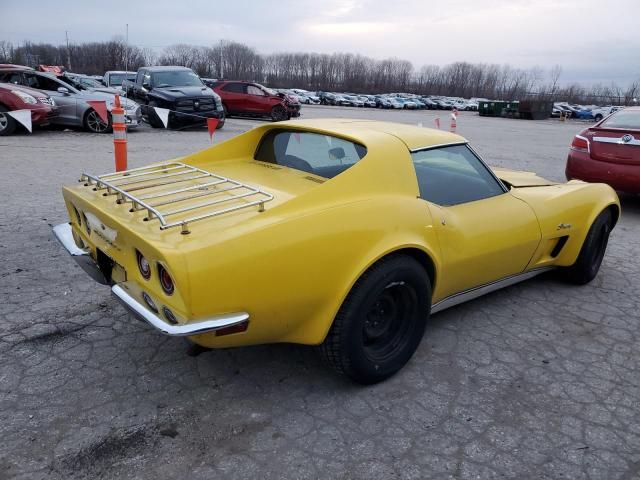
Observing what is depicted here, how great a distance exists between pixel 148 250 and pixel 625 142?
6492mm

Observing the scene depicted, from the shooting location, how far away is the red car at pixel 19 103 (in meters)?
10.8

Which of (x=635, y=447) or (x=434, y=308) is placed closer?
(x=635, y=447)

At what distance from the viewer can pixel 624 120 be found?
268 inches

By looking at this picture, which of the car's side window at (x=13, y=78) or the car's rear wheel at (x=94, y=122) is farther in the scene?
the car's rear wheel at (x=94, y=122)

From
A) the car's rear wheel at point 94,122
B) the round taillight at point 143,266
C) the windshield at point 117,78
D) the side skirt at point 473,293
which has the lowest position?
the side skirt at point 473,293

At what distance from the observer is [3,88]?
10703mm

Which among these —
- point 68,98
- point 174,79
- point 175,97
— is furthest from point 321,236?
point 174,79

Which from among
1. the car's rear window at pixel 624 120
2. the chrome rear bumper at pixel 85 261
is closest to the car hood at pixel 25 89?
the chrome rear bumper at pixel 85 261

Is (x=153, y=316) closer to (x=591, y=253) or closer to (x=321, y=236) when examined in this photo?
(x=321, y=236)

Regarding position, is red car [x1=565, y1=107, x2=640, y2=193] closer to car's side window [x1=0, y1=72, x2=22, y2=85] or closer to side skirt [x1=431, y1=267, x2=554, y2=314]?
side skirt [x1=431, y1=267, x2=554, y2=314]

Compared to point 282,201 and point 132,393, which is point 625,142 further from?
point 132,393

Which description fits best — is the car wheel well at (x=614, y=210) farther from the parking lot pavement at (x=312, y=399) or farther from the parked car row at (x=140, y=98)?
the parked car row at (x=140, y=98)

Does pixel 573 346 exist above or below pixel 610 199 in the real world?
below

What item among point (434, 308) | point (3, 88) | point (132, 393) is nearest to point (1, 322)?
point (132, 393)
